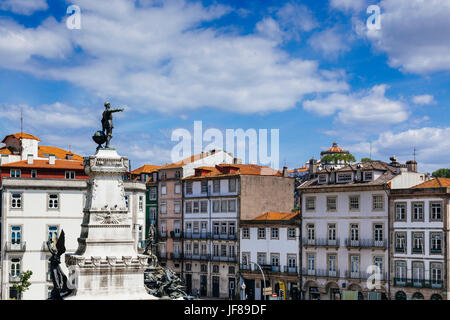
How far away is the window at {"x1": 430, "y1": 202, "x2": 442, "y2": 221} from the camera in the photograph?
51406 millimetres

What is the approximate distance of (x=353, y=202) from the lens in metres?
57.8

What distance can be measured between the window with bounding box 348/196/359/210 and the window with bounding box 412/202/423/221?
5.72 meters

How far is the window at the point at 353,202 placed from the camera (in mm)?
57531

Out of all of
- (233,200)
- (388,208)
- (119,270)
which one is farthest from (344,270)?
(119,270)

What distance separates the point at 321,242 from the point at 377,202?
277 inches

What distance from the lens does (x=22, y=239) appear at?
184 ft

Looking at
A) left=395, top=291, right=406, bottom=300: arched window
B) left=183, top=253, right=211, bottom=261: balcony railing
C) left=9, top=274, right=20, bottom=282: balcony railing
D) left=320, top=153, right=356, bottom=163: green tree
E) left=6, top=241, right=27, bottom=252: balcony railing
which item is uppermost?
left=320, top=153, right=356, bottom=163: green tree

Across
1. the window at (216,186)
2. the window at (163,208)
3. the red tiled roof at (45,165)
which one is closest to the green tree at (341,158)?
the window at (163,208)

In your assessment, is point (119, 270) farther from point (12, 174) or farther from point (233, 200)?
point (233, 200)

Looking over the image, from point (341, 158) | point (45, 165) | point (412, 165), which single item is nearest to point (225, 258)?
point (45, 165)

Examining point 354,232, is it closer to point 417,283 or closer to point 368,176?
point 368,176

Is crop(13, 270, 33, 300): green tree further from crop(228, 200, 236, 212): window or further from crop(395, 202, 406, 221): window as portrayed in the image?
crop(395, 202, 406, 221): window

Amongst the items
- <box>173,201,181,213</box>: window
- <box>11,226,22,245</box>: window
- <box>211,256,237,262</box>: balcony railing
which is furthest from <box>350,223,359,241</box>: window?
<box>11,226,22,245</box>: window
